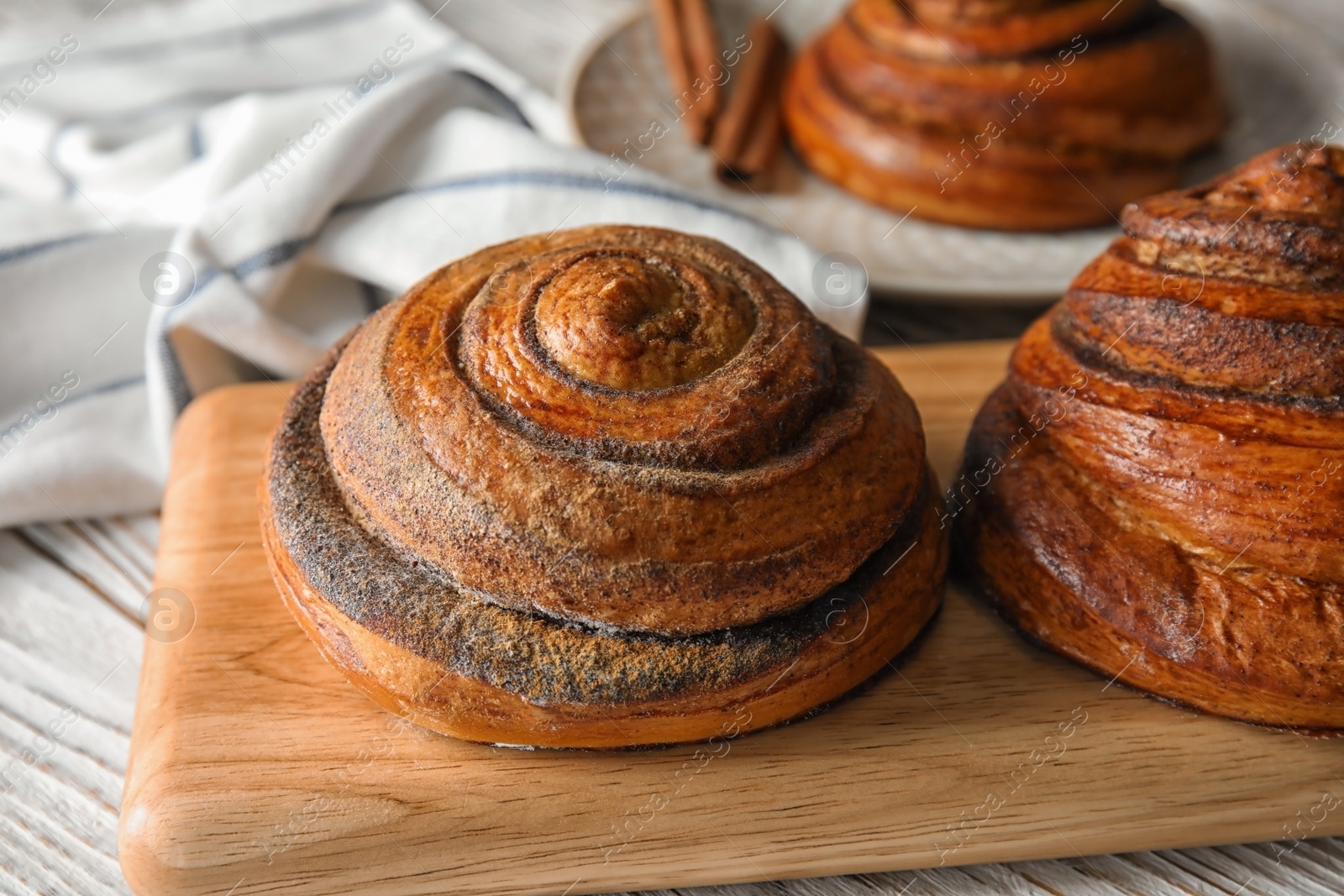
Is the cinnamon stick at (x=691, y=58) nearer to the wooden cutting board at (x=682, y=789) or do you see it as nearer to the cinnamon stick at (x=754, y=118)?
the cinnamon stick at (x=754, y=118)

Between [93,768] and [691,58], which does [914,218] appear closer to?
[691,58]

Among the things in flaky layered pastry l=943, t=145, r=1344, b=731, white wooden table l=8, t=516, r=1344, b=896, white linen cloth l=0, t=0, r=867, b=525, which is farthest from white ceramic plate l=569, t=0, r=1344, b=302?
white wooden table l=8, t=516, r=1344, b=896

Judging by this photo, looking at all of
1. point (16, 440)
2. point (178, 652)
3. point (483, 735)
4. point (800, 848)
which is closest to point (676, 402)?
point (483, 735)

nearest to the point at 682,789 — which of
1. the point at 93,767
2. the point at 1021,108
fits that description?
the point at 93,767

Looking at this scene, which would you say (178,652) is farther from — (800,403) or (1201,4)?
(1201,4)

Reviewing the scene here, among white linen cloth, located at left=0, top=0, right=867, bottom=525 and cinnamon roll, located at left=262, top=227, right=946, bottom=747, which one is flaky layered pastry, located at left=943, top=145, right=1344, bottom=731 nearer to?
cinnamon roll, located at left=262, top=227, right=946, bottom=747

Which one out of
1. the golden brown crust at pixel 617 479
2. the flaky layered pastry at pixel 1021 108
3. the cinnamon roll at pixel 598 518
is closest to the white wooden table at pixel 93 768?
the cinnamon roll at pixel 598 518
